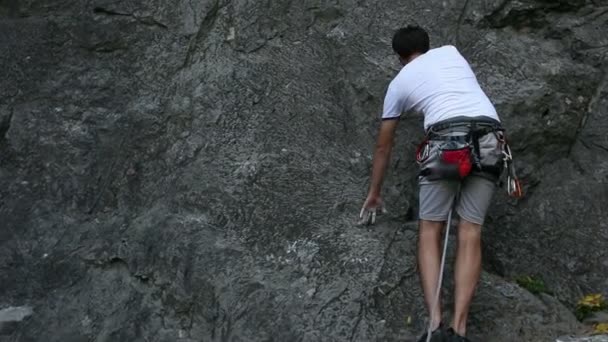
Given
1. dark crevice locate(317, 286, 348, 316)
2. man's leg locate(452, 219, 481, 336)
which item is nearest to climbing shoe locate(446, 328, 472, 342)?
man's leg locate(452, 219, 481, 336)

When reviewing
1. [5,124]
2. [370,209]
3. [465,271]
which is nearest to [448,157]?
[465,271]

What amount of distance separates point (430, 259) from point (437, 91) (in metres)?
1.05

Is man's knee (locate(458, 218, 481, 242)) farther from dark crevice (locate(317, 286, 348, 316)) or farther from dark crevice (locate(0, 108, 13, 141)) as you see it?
dark crevice (locate(0, 108, 13, 141))

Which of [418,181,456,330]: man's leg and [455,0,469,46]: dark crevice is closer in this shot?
[418,181,456,330]: man's leg

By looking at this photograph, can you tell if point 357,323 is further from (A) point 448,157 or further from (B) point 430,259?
(A) point 448,157

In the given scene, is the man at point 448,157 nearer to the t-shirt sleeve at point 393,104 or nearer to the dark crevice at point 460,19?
the t-shirt sleeve at point 393,104

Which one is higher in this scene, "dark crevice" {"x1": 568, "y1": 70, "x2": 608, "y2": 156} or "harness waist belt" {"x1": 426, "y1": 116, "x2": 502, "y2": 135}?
"harness waist belt" {"x1": 426, "y1": 116, "x2": 502, "y2": 135}

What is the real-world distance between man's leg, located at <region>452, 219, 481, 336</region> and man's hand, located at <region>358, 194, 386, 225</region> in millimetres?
702

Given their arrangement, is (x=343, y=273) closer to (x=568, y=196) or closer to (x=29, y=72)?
(x=568, y=196)

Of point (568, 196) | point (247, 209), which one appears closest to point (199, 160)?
point (247, 209)

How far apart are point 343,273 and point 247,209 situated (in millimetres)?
916

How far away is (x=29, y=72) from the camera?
8023mm

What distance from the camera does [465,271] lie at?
6176 millimetres

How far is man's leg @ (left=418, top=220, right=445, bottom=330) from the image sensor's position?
6148 millimetres
